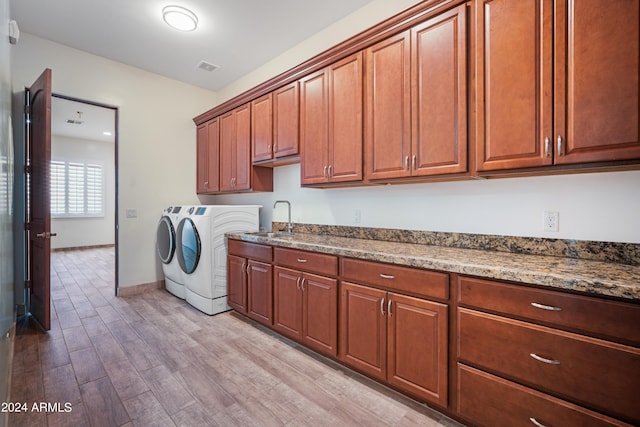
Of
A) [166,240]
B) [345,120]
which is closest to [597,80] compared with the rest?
[345,120]

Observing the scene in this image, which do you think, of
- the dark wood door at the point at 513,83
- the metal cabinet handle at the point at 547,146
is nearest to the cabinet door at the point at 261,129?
the dark wood door at the point at 513,83

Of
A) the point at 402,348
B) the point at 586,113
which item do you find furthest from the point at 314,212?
the point at 586,113

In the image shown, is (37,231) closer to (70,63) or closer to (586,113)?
(70,63)

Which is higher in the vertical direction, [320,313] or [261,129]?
[261,129]

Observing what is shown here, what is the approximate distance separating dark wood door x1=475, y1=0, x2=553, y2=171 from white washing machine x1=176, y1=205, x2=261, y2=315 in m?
2.52

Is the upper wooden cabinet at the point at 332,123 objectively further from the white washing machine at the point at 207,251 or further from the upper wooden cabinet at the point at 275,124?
the white washing machine at the point at 207,251

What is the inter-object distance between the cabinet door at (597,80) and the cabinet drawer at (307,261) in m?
1.45

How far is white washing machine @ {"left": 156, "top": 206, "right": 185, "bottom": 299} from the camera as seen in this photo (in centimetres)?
353

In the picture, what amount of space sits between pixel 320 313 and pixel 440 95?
1737mm

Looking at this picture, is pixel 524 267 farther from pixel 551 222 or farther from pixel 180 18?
pixel 180 18

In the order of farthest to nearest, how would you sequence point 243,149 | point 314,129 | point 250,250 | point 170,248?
point 170,248
point 243,149
point 250,250
point 314,129

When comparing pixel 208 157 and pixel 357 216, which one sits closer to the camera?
pixel 357 216

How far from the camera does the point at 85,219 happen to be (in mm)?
7344

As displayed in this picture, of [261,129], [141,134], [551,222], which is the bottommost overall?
[551,222]
